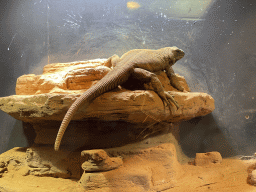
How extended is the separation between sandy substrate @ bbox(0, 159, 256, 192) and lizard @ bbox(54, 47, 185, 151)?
0.92 m

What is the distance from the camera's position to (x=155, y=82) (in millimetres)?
2859

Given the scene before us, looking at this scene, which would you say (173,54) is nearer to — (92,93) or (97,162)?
(92,93)

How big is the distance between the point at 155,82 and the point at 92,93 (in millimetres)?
938

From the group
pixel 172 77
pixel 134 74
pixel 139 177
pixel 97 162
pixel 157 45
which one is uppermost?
pixel 157 45

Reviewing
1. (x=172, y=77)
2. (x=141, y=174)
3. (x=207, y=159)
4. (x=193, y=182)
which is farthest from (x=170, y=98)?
(x=207, y=159)

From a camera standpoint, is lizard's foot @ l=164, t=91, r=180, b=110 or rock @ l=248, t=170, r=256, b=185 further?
lizard's foot @ l=164, t=91, r=180, b=110

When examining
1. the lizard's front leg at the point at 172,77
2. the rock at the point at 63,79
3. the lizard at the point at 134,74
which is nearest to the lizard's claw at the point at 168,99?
the lizard at the point at 134,74

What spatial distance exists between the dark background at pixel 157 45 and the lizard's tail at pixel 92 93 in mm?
1515

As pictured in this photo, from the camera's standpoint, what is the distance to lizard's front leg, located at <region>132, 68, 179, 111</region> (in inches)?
113

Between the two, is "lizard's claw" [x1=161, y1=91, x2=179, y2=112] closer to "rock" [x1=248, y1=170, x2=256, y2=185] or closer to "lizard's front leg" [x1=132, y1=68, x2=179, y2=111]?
"lizard's front leg" [x1=132, y1=68, x2=179, y2=111]

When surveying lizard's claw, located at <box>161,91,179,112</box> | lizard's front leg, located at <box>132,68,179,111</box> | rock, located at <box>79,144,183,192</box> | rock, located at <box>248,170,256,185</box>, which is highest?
lizard's front leg, located at <box>132,68,179,111</box>

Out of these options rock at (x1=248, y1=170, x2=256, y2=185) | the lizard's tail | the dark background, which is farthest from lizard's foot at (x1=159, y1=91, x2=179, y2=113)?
rock at (x1=248, y1=170, x2=256, y2=185)

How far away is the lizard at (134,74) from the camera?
2.51 meters

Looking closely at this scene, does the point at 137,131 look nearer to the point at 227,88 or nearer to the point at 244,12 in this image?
the point at 227,88
